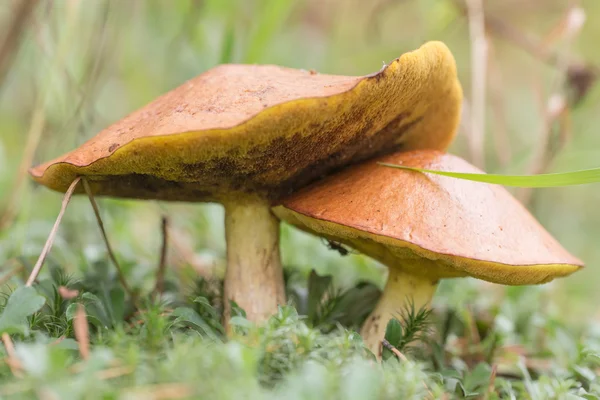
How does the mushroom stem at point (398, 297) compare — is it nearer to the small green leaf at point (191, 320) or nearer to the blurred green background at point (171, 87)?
the small green leaf at point (191, 320)

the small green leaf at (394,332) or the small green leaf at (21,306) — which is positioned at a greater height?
the small green leaf at (21,306)

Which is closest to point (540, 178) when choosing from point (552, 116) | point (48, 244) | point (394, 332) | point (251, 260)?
point (394, 332)

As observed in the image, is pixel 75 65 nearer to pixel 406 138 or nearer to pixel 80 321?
pixel 406 138

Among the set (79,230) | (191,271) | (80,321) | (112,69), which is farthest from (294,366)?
(112,69)

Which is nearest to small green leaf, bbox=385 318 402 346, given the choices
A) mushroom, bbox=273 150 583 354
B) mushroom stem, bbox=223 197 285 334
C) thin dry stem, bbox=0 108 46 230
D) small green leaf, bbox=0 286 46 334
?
mushroom, bbox=273 150 583 354

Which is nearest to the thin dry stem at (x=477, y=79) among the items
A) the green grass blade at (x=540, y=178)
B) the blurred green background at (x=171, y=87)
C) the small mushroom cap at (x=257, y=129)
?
the blurred green background at (x=171, y=87)
